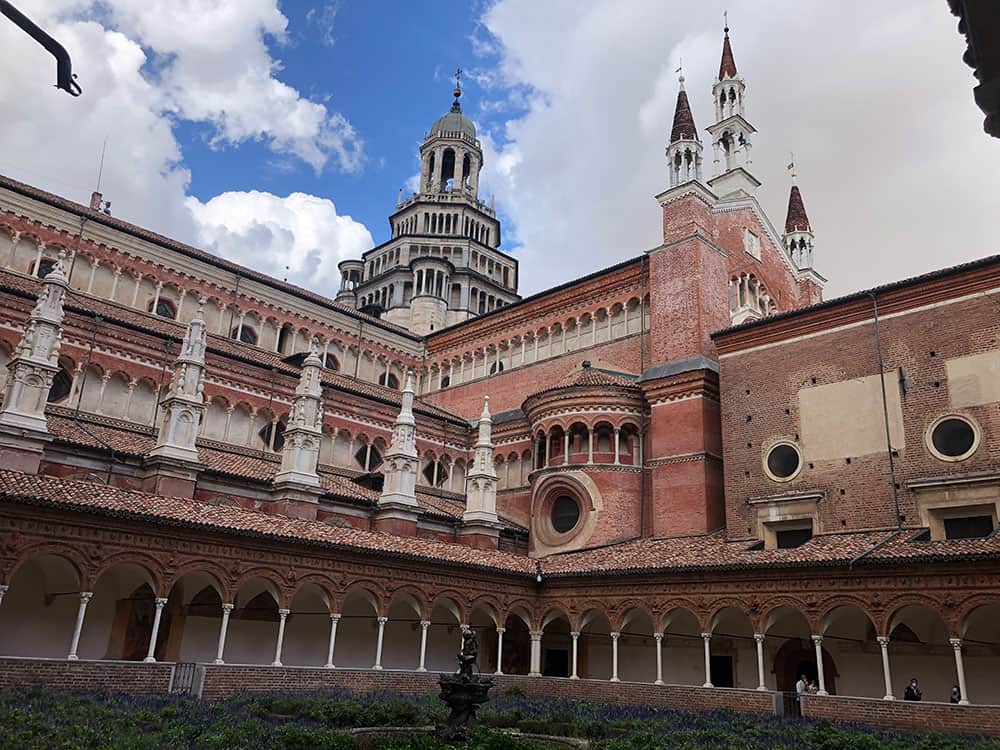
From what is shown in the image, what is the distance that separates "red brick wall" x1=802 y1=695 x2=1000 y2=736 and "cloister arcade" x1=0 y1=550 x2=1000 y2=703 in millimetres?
460

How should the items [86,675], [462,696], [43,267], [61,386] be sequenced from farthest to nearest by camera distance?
[43,267] < [61,386] < [86,675] < [462,696]

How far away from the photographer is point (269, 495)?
26.9 metres

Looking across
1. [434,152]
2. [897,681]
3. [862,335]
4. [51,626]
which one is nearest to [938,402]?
[862,335]

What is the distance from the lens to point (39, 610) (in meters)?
21.0

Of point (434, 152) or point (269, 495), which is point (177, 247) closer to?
point (269, 495)

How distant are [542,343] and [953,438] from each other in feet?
65.5

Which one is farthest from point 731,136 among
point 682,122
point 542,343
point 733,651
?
point 733,651

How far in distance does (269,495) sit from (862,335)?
64.6ft

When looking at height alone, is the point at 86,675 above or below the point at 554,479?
below

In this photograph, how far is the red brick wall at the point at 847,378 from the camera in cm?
2301

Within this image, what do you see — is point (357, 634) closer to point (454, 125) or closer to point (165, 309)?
point (165, 309)

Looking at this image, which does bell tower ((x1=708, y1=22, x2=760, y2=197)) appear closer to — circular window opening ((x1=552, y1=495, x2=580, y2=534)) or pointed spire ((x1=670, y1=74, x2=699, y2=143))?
pointed spire ((x1=670, y1=74, x2=699, y2=143))

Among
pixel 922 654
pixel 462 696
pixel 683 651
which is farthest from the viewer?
pixel 683 651

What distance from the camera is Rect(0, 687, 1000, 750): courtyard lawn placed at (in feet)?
38.2
